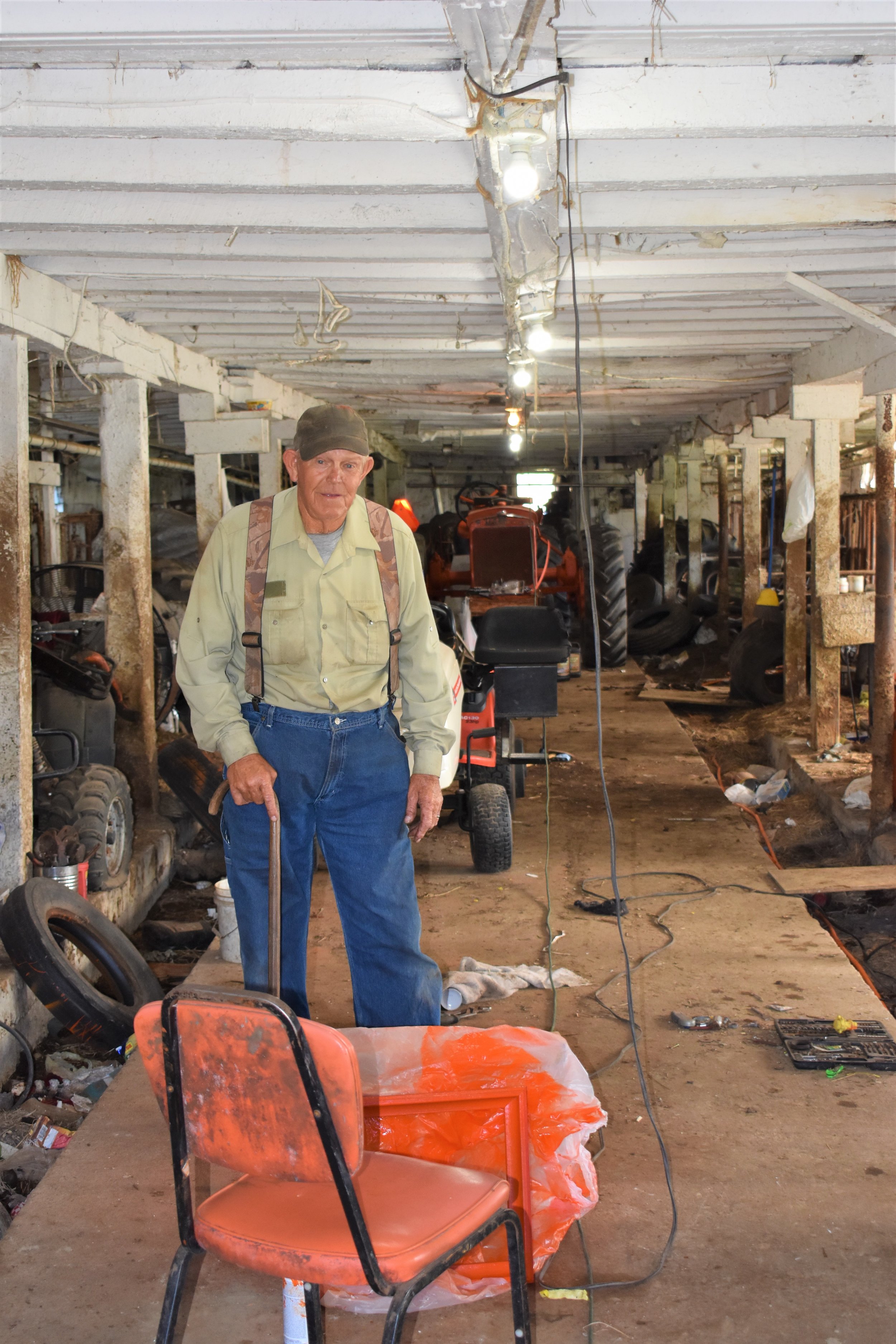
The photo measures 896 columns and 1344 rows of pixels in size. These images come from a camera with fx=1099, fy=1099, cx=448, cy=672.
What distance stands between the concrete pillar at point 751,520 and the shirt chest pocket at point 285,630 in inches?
340

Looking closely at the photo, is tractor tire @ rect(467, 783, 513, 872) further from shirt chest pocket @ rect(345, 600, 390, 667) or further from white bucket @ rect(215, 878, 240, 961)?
shirt chest pocket @ rect(345, 600, 390, 667)

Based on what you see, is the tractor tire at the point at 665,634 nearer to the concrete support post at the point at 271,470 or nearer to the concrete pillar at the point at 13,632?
the concrete support post at the point at 271,470

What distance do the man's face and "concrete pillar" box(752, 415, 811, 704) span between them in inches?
262

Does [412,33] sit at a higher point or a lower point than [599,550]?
higher

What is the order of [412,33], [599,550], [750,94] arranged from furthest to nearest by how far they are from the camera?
[599,550], [750,94], [412,33]

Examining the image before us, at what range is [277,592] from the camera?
8.81ft

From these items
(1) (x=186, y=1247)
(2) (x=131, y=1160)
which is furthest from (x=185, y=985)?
(2) (x=131, y=1160)

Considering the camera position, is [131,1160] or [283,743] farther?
[131,1160]

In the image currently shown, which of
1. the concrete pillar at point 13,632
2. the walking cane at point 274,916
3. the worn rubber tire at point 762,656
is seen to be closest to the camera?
the walking cane at point 274,916

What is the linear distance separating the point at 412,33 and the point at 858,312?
3472 mm

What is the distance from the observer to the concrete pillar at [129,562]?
607 cm

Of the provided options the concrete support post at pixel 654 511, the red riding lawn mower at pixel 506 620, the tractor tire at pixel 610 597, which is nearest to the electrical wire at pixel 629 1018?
the red riding lawn mower at pixel 506 620

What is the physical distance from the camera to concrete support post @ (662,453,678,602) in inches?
605

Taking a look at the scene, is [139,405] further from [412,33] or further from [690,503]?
[690,503]
